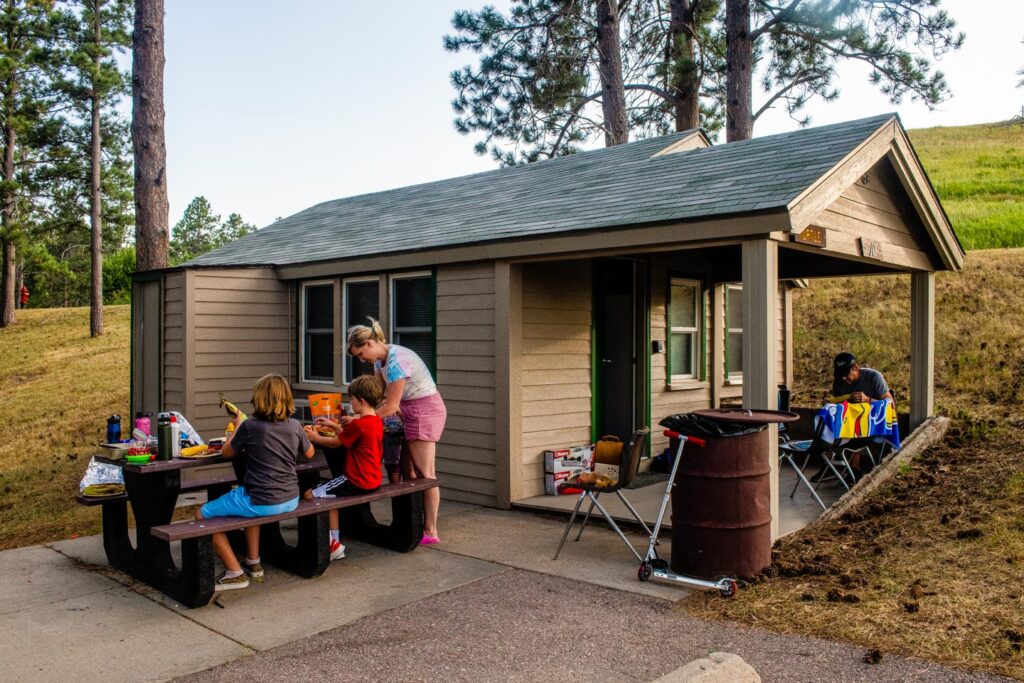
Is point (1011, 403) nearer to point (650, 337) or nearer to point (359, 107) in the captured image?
point (650, 337)

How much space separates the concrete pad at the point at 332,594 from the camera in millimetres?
4449

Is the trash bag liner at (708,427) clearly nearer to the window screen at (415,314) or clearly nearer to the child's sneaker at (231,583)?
the child's sneaker at (231,583)

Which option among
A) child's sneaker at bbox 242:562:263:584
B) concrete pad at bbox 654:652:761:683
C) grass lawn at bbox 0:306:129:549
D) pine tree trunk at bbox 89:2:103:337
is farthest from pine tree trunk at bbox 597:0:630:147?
pine tree trunk at bbox 89:2:103:337

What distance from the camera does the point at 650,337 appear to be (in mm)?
9094

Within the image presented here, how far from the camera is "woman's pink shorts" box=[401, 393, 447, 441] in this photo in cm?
605

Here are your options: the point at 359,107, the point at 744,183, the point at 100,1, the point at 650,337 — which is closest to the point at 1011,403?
the point at 650,337

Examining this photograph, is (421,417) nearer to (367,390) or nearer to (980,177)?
(367,390)

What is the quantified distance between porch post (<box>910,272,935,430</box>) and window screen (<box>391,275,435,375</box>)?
532 centimetres

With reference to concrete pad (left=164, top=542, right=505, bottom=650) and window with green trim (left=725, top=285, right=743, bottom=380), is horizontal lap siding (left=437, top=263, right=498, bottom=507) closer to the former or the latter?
concrete pad (left=164, top=542, right=505, bottom=650)

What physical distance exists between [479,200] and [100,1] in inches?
827

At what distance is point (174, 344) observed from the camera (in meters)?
9.18

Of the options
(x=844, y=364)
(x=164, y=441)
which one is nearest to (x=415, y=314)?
(x=164, y=441)

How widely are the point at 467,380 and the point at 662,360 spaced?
2.71 meters

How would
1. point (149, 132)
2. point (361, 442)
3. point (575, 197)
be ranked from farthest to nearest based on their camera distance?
point (149, 132) → point (575, 197) → point (361, 442)
